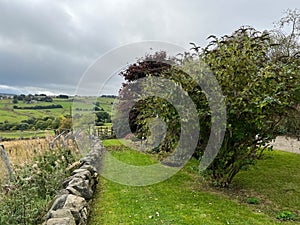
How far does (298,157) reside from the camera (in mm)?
9258

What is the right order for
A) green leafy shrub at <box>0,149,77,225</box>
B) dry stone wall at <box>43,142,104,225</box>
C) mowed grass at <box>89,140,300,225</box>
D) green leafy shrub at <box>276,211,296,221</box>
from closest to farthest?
1. dry stone wall at <box>43,142,104,225</box>
2. green leafy shrub at <box>0,149,77,225</box>
3. mowed grass at <box>89,140,300,225</box>
4. green leafy shrub at <box>276,211,296,221</box>

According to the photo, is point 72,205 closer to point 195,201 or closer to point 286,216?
point 195,201

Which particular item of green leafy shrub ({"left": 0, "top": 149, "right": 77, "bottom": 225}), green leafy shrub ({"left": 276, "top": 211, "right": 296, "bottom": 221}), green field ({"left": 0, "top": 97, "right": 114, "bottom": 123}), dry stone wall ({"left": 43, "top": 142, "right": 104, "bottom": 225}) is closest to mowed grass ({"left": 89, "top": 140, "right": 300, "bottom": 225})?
green leafy shrub ({"left": 276, "top": 211, "right": 296, "bottom": 221})

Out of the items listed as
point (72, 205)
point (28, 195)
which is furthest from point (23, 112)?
point (72, 205)

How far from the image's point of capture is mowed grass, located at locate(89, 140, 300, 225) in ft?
12.3

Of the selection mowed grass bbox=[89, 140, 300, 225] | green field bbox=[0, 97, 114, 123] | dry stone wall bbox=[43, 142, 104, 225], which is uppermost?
green field bbox=[0, 97, 114, 123]

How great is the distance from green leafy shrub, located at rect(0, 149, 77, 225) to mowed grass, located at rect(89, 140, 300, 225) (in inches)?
29.7

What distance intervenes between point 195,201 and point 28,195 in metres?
2.73

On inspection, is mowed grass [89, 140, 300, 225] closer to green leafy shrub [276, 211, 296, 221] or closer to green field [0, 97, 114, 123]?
green leafy shrub [276, 211, 296, 221]

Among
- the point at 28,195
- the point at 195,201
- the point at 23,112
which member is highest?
the point at 23,112

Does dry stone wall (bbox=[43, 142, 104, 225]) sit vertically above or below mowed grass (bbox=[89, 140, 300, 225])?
above

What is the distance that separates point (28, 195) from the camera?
381cm

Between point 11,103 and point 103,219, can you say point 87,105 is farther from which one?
point 11,103

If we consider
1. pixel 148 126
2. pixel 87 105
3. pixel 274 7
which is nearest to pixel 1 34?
pixel 87 105
